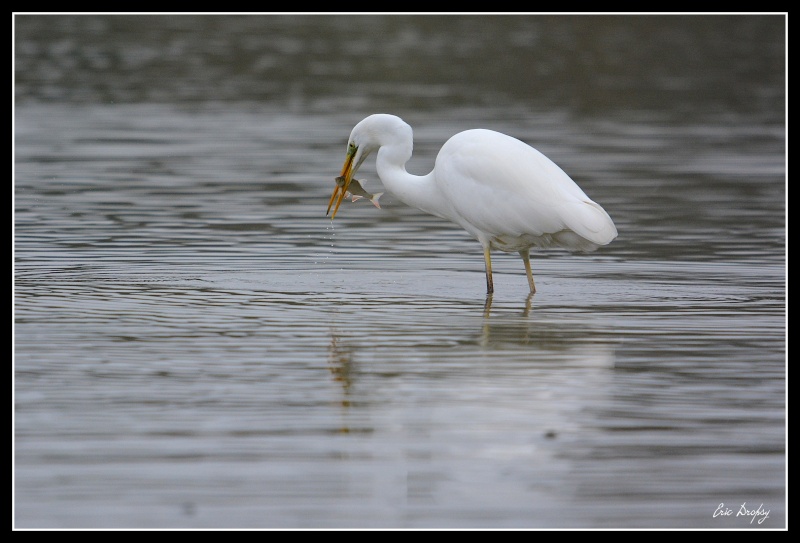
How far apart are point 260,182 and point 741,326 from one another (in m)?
8.93

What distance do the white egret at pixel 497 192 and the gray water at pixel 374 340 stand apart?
43 cm

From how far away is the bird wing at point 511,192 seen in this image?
1049 centimetres

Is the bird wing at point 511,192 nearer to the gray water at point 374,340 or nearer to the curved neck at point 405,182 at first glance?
the curved neck at point 405,182

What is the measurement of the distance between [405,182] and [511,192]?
1.10 m

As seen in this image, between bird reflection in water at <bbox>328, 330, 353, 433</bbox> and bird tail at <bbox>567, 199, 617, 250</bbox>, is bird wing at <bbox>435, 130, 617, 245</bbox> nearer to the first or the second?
bird tail at <bbox>567, 199, 617, 250</bbox>

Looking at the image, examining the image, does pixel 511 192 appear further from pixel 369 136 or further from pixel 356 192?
pixel 356 192

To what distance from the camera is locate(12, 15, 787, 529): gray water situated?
20.1 ft

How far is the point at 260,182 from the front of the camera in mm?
17578

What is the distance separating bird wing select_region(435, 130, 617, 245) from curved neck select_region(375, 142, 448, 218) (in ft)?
0.83

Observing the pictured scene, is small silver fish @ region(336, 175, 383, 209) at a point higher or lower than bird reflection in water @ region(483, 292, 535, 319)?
higher

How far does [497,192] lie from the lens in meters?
10.9

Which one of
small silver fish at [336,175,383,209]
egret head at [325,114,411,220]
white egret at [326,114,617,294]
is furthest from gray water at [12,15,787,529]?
egret head at [325,114,411,220]

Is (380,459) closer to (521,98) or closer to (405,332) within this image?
(405,332)

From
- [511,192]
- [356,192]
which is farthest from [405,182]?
[511,192]
